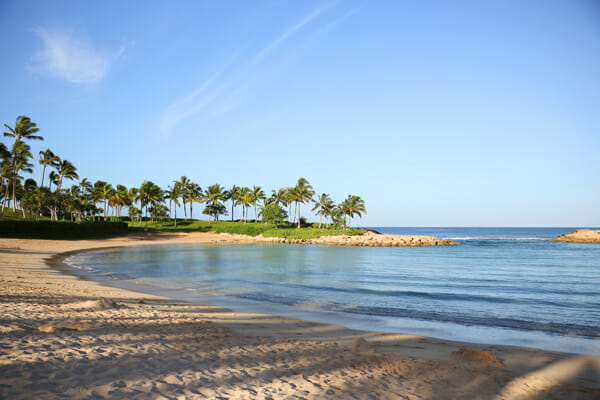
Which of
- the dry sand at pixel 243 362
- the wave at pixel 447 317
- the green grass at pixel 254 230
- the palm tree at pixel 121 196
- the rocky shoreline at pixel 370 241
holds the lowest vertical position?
the rocky shoreline at pixel 370 241

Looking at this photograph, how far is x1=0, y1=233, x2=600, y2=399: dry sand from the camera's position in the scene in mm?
5027

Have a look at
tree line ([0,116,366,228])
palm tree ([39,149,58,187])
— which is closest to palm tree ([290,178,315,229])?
tree line ([0,116,366,228])

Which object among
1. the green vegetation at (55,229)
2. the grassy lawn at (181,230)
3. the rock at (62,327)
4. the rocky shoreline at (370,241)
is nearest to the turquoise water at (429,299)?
the rock at (62,327)

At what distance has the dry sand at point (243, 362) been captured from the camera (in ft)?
16.5

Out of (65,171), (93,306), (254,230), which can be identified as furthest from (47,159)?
(93,306)

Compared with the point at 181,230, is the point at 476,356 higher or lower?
lower

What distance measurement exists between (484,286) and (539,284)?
3840 mm

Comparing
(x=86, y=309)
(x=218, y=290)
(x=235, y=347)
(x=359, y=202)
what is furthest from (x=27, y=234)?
(x=359, y=202)

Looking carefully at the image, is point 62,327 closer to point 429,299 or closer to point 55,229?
point 429,299

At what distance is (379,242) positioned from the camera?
235 feet

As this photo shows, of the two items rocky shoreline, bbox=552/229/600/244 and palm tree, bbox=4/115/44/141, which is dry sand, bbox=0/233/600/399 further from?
rocky shoreline, bbox=552/229/600/244

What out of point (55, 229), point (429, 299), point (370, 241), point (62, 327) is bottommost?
point (370, 241)

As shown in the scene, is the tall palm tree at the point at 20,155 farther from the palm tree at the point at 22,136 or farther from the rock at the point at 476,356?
Result: the rock at the point at 476,356

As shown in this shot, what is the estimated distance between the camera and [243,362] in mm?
6453
